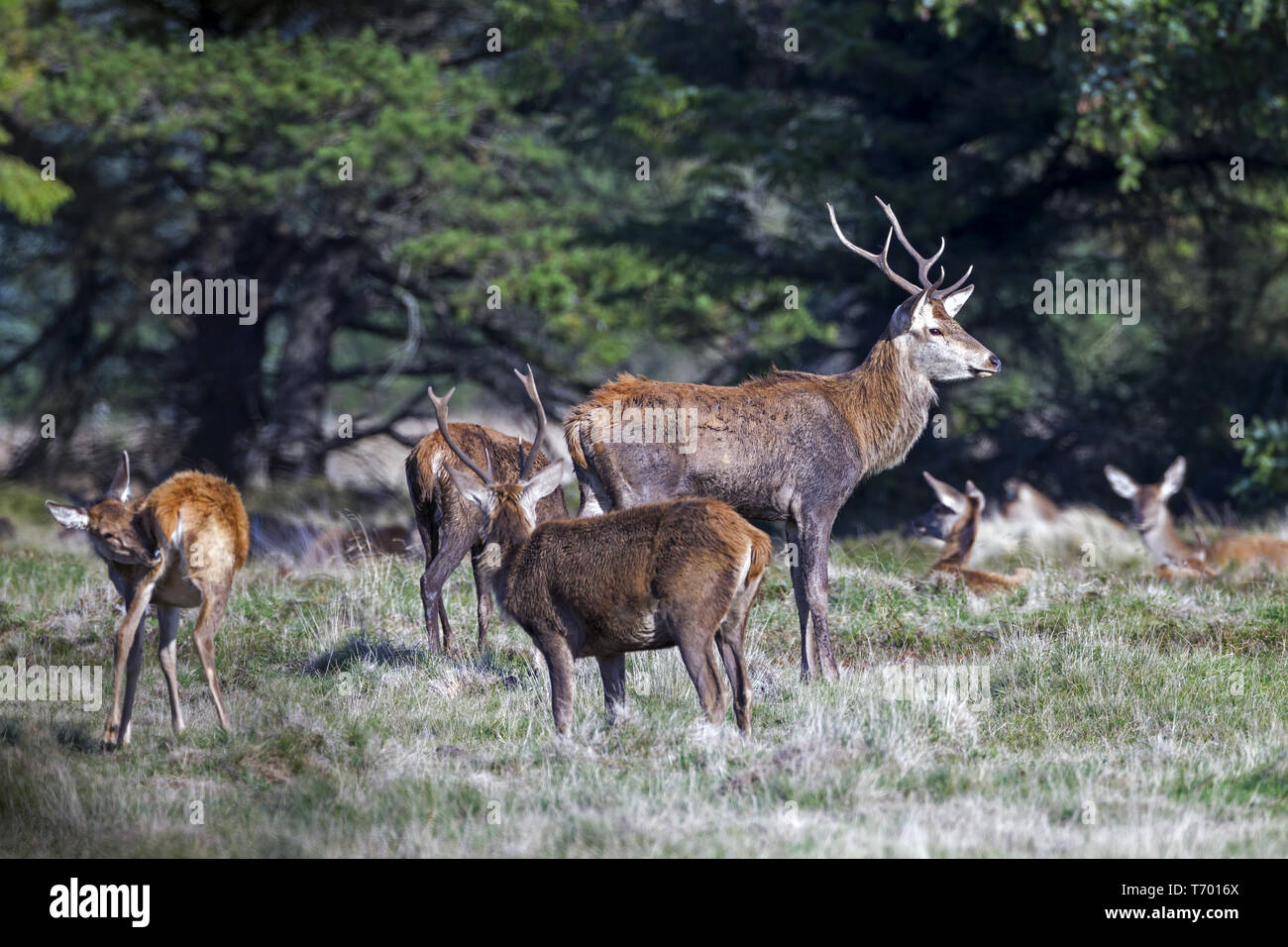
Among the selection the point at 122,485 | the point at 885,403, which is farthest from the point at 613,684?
the point at 885,403

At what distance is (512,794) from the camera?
259 inches

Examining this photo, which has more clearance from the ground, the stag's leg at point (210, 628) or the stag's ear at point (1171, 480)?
the stag's ear at point (1171, 480)

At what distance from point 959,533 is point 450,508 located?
491 cm

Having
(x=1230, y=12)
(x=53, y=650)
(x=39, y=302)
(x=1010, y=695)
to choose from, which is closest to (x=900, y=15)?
(x=1230, y=12)

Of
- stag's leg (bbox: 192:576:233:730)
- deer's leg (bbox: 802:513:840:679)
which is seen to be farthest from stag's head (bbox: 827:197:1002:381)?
stag's leg (bbox: 192:576:233:730)

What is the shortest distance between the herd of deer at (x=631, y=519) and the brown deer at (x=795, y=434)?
0.04 ft

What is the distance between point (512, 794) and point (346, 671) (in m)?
2.47

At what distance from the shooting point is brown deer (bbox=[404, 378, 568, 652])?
30.2ft

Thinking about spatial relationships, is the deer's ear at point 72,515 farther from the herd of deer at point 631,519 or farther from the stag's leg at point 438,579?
the stag's leg at point 438,579

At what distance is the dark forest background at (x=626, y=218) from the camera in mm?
16844

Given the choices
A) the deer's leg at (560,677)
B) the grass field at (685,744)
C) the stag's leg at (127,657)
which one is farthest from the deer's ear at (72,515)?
the deer's leg at (560,677)

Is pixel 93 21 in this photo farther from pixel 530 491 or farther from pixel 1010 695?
pixel 1010 695

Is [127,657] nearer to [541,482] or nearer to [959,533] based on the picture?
[541,482]

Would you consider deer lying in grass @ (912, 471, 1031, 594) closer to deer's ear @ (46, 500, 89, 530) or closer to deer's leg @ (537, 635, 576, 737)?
deer's leg @ (537, 635, 576, 737)
